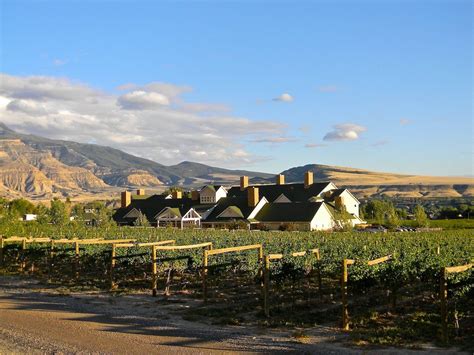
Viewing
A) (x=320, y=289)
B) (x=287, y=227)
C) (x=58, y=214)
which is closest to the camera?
(x=320, y=289)

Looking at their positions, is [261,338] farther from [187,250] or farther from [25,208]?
[25,208]

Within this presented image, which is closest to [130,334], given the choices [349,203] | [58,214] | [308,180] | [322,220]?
[322,220]

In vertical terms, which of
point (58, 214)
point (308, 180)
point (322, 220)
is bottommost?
point (322, 220)

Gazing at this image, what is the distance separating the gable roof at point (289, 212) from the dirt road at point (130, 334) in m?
51.1

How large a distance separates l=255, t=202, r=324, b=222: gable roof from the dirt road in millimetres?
51122

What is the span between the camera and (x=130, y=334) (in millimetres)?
13938

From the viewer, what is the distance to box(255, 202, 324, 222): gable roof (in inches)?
2704

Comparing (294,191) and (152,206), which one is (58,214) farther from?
(294,191)

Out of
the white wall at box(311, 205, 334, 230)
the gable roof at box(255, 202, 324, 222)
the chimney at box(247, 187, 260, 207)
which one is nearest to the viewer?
the white wall at box(311, 205, 334, 230)

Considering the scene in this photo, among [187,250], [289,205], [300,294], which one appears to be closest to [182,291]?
[300,294]

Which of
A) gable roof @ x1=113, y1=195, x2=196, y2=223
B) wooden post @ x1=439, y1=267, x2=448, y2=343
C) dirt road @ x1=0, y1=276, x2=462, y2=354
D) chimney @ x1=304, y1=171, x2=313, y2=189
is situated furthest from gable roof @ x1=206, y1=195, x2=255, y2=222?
wooden post @ x1=439, y1=267, x2=448, y2=343

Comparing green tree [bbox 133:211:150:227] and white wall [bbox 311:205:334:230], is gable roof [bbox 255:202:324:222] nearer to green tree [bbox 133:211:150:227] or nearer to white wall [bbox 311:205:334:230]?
white wall [bbox 311:205:334:230]

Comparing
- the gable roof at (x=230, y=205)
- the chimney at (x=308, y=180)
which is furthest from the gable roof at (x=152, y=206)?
the chimney at (x=308, y=180)

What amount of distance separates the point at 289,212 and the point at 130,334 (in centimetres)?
5834
